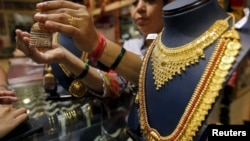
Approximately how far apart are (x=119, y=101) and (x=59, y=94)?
0.19 m

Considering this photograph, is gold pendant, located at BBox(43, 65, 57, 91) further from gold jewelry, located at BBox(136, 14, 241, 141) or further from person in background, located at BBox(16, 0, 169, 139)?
gold jewelry, located at BBox(136, 14, 241, 141)

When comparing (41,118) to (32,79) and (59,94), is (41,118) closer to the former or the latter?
(59,94)

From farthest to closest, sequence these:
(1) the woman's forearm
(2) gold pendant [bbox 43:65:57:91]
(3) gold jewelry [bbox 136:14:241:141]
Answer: (2) gold pendant [bbox 43:65:57:91] < (1) the woman's forearm < (3) gold jewelry [bbox 136:14:241:141]

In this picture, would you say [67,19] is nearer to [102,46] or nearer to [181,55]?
[102,46]

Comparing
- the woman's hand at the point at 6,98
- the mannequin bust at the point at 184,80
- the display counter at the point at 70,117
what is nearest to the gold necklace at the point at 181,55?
the mannequin bust at the point at 184,80

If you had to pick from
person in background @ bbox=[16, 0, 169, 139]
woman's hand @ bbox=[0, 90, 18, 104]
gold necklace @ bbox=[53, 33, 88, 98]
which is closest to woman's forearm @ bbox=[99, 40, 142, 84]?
person in background @ bbox=[16, 0, 169, 139]

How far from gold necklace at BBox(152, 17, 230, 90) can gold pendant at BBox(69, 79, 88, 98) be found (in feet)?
0.86

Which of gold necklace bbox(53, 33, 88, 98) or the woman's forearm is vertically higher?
the woman's forearm

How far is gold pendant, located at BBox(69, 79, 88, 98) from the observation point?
650mm

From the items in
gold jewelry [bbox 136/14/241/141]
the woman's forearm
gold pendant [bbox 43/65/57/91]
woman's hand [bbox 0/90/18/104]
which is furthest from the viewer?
gold pendant [bbox 43/65/57/91]

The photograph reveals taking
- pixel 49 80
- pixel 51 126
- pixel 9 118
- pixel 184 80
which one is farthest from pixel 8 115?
pixel 184 80

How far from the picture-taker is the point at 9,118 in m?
0.54

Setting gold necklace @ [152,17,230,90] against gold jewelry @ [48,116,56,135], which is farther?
gold jewelry @ [48,116,56,135]

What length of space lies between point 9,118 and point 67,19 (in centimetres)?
27
